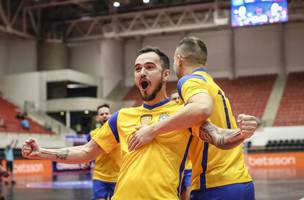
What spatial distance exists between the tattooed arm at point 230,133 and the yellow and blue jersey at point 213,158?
0.68 ft

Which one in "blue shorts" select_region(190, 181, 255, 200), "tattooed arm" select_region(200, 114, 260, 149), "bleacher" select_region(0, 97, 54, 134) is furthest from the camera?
"bleacher" select_region(0, 97, 54, 134)

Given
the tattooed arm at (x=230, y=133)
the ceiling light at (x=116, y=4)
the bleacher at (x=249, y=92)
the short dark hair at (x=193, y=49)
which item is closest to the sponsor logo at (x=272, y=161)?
the bleacher at (x=249, y=92)

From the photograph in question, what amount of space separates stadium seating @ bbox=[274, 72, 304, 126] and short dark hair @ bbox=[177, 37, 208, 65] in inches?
974

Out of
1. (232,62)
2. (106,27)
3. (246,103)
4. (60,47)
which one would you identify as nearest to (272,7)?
(246,103)

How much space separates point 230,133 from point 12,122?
26.1 m

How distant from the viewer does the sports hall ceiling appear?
30.5 meters

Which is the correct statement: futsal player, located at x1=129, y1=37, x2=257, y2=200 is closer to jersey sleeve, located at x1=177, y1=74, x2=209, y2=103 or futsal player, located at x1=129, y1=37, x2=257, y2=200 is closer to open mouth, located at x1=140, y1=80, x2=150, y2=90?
jersey sleeve, located at x1=177, y1=74, x2=209, y2=103

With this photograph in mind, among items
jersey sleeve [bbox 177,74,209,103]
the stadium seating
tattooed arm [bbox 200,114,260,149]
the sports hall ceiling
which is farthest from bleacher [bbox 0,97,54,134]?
tattooed arm [bbox 200,114,260,149]

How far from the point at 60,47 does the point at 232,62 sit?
40.4ft

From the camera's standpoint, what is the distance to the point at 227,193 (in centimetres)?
315

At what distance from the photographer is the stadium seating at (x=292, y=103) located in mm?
27359

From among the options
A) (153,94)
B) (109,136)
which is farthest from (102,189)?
(153,94)

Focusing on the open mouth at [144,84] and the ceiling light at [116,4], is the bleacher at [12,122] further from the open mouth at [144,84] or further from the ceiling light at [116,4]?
the open mouth at [144,84]

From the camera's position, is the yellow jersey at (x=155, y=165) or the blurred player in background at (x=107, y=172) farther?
the blurred player in background at (x=107, y=172)
